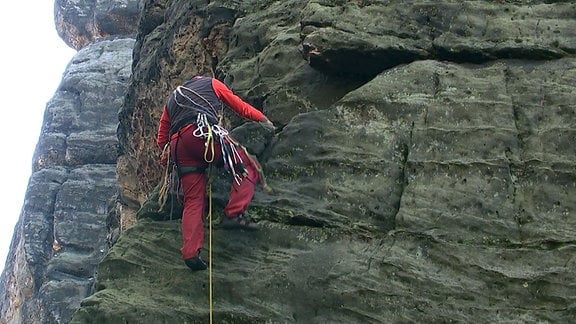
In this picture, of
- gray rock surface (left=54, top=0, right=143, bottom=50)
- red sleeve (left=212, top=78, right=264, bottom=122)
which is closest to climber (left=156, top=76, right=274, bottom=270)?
red sleeve (left=212, top=78, right=264, bottom=122)

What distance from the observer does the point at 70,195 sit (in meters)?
30.4

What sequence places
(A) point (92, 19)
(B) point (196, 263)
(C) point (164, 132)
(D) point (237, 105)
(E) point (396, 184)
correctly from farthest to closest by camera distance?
(A) point (92, 19) < (C) point (164, 132) < (D) point (237, 105) < (E) point (396, 184) < (B) point (196, 263)

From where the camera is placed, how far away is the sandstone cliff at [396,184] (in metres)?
9.39

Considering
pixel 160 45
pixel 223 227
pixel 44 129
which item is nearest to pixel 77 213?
pixel 44 129

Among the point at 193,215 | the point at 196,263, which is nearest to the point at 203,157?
the point at 193,215

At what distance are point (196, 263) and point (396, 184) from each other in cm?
274

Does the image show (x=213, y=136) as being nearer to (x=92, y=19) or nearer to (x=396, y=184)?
(x=396, y=184)

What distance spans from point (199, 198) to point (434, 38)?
410 cm

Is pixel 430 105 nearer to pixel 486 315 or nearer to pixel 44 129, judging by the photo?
pixel 486 315

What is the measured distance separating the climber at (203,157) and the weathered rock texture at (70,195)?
17.0 m

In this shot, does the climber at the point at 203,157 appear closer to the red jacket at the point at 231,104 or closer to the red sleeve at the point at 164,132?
the red jacket at the point at 231,104

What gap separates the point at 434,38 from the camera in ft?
37.9

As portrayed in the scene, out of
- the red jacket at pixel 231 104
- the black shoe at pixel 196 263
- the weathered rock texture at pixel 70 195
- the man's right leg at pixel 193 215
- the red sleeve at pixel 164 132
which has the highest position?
the red jacket at pixel 231 104

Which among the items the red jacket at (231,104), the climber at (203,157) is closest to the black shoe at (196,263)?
the climber at (203,157)
